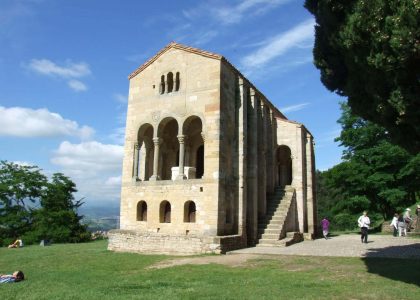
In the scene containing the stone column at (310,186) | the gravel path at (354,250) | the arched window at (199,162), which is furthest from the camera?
Result: the stone column at (310,186)

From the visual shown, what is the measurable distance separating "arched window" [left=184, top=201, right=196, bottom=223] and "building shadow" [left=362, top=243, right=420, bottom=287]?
8.47 m

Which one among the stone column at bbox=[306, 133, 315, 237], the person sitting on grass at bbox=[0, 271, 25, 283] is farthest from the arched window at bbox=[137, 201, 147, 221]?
the stone column at bbox=[306, 133, 315, 237]

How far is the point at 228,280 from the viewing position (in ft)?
33.0

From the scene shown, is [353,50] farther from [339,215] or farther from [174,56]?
[339,215]

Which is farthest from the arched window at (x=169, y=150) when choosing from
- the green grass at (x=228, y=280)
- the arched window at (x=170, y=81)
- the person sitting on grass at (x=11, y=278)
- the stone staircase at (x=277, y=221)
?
the person sitting on grass at (x=11, y=278)

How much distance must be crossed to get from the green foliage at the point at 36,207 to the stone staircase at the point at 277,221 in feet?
54.1

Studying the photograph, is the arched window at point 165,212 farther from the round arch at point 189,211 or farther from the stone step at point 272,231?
the stone step at point 272,231

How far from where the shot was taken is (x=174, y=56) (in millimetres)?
21766

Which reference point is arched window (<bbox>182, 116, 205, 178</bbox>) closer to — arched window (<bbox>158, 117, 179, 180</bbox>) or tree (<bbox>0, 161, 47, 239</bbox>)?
arched window (<bbox>158, 117, 179, 180</bbox>)

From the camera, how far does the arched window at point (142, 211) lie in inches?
822

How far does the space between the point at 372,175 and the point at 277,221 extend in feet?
40.0

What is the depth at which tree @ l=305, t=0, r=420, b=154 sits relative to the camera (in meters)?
7.32

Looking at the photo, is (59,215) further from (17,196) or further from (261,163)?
(261,163)

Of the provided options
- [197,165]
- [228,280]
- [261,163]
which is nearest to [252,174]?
[261,163]
